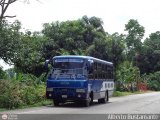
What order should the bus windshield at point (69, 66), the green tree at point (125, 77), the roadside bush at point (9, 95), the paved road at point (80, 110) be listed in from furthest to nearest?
the green tree at point (125, 77) < the bus windshield at point (69, 66) < the roadside bush at point (9, 95) < the paved road at point (80, 110)

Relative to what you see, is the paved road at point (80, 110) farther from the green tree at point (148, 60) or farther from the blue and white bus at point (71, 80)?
the green tree at point (148, 60)

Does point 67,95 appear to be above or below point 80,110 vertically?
above

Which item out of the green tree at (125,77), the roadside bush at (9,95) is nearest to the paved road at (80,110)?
the roadside bush at (9,95)

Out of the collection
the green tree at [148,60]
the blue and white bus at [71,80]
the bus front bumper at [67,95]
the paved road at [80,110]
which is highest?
the green tree at [148,60]

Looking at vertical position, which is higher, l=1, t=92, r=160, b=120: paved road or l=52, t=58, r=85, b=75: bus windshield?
l=52, t=58, r=85, b=75: bus windshield

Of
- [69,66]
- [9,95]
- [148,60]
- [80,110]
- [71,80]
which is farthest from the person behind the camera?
[148,60]

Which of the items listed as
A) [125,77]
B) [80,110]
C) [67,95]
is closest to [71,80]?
[67,95]

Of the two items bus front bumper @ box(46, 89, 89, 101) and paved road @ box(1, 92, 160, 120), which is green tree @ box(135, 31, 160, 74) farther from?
bus front bumper @ box(46, 89, 89, 101)

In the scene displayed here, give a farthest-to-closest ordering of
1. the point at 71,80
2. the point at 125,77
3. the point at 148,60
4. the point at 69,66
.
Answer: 1. the point at 148,60
2. the point at 125,77
3. the point at 69,66
4. the point at 71,80

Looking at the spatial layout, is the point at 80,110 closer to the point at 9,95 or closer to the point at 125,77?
the point at 9,95

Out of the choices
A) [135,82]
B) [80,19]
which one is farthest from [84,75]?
[135,82]

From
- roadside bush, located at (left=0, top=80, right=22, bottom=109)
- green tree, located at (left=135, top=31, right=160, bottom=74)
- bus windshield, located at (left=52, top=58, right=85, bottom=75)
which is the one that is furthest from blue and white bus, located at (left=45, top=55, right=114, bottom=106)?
green tree, located at (left=135, top=31, right=160, bottom=74)

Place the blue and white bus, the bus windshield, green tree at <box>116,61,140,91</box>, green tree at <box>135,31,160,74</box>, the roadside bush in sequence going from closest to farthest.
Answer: the roadside bush → the blue and white bus → the bus windshield → green tree at <box>116,61,140,91</box> → green tree at <box>135,31,160,74</box>

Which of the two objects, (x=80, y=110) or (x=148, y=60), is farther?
(x=148, y=60)
